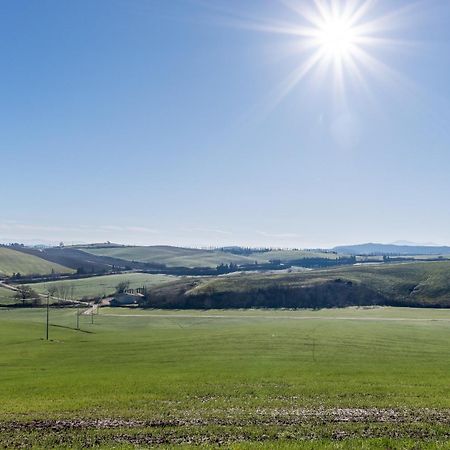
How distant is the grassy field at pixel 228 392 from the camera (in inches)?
912

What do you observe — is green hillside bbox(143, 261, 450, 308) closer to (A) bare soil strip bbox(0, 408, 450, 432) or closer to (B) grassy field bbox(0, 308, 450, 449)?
(B) grassy field bbox(0, 308, 450, 449)

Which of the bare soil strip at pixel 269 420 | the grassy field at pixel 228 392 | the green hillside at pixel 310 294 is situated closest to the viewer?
the grassy field at pixel 228 392

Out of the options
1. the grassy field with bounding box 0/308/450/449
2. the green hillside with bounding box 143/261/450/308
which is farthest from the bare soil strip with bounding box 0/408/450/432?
the green hillside with bounding box 143/261/450/308

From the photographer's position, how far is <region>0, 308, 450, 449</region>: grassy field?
23.2 m

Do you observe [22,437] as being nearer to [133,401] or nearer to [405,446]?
[133,401]

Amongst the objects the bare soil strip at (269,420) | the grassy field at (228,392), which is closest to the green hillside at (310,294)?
the grassy field at (228,392)

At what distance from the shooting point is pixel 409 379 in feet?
133

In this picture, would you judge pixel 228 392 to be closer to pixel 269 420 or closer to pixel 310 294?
pixel 269 420

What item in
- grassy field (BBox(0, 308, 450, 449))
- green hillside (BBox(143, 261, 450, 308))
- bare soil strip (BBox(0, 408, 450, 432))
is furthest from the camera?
green hillside (BBox(143, 261, 450, 308))

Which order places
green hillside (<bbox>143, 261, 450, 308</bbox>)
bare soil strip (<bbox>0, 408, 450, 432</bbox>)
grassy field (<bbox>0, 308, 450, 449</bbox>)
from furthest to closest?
1. green hillside (<bbox>143, 261, 450, 308</bbox>)
2. bare soil strip (<bbox>0, 408, 450, 432</bbox>)
3. grassy field (<bbox>0, 308, 450, 449</bbox>)

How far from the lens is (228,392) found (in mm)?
35250

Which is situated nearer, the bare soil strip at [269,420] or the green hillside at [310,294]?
the bare soil strip at [269,420]

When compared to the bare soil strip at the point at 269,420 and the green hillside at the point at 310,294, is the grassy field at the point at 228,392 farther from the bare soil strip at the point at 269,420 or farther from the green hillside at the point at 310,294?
the green hillside at the point at 310,294

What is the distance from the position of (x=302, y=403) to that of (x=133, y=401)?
1167 cm
